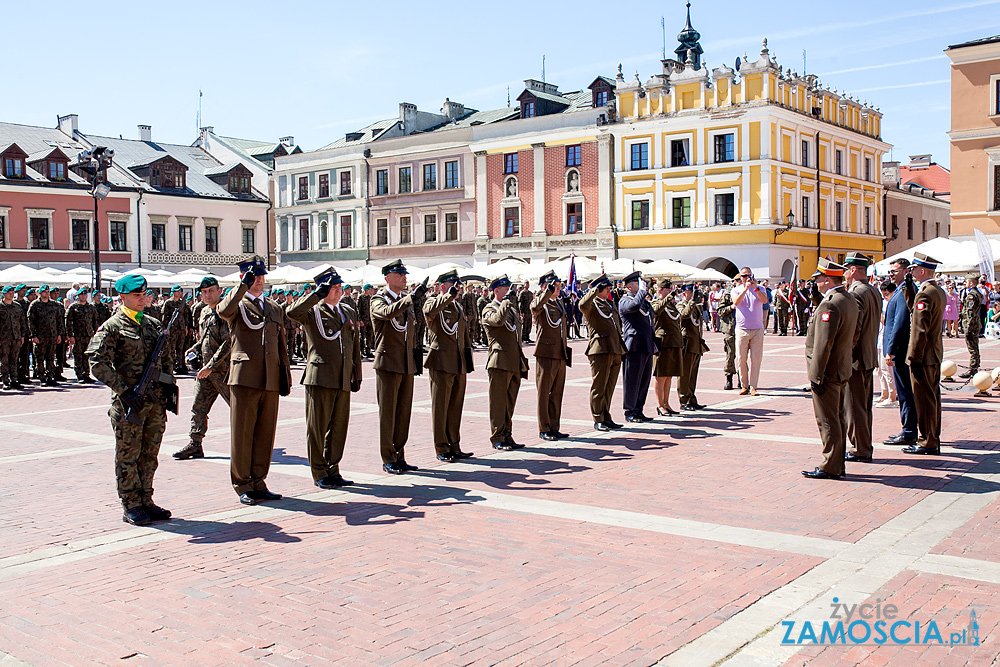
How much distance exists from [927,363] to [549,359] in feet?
13.3

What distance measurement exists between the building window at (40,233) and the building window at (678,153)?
110ft

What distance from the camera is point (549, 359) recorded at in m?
11.0

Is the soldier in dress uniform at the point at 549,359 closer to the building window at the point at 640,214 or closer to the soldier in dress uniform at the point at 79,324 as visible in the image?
the soldier in dress uniform at the point at 79,324

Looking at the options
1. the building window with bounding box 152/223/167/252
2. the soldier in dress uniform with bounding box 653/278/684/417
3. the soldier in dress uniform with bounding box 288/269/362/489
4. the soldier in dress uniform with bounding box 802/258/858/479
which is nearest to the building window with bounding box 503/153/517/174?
the building window with bounding box 152/223/167/252

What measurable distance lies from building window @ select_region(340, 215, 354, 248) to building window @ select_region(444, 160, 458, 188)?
8.59 metres

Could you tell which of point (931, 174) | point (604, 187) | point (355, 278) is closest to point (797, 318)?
point (355, 278)

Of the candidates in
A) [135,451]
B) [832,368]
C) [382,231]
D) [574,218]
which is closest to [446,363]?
[135,451]

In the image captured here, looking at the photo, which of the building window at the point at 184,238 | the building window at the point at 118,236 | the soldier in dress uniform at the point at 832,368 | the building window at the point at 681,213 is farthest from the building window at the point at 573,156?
the soldier in dress uniform at the point at 832,368

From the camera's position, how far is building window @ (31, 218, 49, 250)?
49.4 meters

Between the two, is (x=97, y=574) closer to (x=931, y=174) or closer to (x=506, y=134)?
(x=506, y=134)

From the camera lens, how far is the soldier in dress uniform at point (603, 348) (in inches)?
450

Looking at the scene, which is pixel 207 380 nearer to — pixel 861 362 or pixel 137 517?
pixel 137 517

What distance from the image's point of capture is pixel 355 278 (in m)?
33.8

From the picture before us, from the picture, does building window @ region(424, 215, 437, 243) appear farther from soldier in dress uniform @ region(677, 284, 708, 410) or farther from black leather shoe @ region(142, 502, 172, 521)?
black leather shoe @ region(142, 502, 172, 521)
